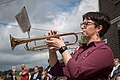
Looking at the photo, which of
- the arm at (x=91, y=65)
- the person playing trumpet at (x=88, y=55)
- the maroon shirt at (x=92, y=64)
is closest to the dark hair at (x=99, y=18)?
the person playing trumpet at (x=88, y=55)

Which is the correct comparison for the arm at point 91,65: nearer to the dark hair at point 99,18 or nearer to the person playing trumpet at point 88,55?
the person playing trumpet at point 88,55

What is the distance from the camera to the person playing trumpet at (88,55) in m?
3.12

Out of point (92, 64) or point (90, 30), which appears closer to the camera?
point (92, 64)

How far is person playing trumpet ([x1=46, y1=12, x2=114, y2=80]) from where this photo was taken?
123 inches

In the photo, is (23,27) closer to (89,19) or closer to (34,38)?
(34,38)

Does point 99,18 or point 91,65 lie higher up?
point 99,18

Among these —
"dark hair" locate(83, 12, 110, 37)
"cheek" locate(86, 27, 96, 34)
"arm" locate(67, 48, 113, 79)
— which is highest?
"dark hair" locate(83, 12, 110, 37)

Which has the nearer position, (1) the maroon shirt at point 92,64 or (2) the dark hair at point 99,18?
(1) the maroon shirt at point 92,64

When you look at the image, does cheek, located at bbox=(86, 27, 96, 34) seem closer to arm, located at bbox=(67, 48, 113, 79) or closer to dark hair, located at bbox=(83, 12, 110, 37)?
dark hair, located at bbox=(83, 12, 110, 37)

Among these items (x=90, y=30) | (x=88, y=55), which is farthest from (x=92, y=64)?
(x=90, y=30)

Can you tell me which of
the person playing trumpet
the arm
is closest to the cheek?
the person playing trumpet

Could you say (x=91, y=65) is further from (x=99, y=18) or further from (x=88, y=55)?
(x=99, y=18)

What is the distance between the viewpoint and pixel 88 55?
322 cm

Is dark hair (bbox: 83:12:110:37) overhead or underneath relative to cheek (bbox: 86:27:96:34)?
overhead
